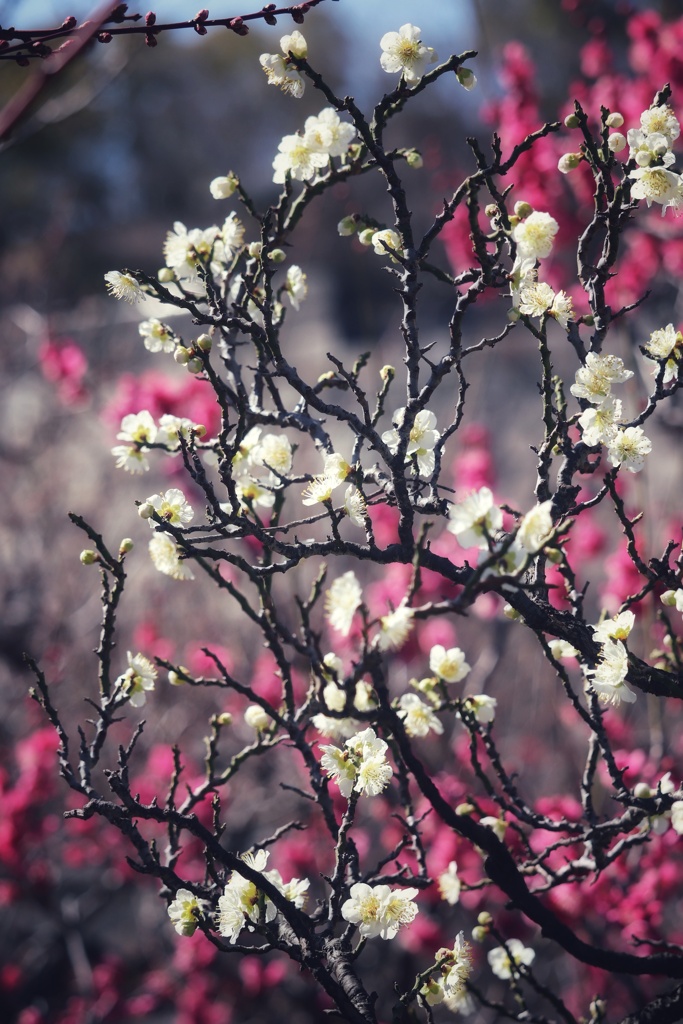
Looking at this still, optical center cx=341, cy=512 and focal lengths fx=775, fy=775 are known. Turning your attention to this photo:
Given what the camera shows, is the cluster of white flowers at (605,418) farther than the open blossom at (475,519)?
Yes

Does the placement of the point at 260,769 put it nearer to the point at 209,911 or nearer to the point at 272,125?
the point at 209,911

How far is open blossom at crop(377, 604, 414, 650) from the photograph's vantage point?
1020mm

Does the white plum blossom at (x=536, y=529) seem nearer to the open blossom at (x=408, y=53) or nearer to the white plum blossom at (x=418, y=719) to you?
the white plum blossom at (x=418, y=719)

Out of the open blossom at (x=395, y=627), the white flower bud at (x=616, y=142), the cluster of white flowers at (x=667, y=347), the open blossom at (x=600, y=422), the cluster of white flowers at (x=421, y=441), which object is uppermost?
the white flower bud at (x=616, y=142)

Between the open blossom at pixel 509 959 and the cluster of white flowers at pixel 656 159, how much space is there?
1459 mm

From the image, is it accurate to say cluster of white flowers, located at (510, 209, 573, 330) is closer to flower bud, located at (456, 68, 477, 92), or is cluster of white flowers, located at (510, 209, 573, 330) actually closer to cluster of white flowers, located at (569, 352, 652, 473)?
cluster of white flowers, located at (569, 352, 652, 473)

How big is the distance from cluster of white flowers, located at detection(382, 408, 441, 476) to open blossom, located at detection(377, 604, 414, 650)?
1.39 ft

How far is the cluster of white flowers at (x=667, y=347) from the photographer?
134 cm

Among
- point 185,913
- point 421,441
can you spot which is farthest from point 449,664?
point 185,913

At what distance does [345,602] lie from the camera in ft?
3.88

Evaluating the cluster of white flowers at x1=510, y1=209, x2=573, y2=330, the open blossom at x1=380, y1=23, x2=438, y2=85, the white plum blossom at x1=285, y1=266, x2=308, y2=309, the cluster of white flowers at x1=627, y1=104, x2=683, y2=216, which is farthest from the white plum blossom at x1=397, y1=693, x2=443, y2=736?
the open blossom at x1=380, y1=23, x2=438, y2=85

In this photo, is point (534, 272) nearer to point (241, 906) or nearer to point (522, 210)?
point (522, 210)

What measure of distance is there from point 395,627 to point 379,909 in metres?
0.56

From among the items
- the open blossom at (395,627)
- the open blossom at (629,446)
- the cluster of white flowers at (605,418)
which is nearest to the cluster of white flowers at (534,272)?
the cluster of white flowers at (605,418)
